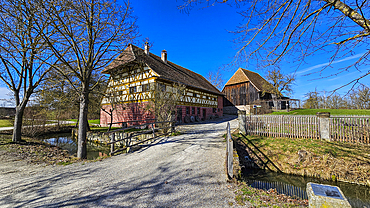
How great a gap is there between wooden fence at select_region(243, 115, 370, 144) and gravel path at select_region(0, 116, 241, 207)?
14.7 feet

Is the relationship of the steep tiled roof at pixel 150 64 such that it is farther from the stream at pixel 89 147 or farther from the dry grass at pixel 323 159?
the dry grass at pixel 323 159

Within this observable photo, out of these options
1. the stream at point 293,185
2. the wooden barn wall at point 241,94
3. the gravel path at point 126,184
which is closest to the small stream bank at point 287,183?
the stream at point 293,185

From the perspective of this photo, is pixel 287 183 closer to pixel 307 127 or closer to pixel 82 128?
pixel 307 127

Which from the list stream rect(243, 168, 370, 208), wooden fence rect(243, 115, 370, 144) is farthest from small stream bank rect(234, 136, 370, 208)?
wooden fence rect(243, 115, 370, 144)

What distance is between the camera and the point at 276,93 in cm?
→ 2473

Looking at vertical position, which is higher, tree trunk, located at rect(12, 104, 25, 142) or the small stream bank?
tree trunk, located at rect(12, 104, 25, 142)

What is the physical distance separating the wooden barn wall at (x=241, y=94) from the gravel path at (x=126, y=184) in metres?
22.4

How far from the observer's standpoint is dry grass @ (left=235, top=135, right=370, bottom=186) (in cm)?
573

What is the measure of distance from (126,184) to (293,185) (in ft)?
18.7

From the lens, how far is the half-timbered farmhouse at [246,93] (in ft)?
82.9

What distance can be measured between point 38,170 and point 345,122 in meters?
12.7

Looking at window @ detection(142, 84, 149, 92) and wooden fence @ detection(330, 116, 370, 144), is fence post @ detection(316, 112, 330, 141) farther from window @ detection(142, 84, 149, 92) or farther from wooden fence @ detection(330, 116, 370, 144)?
window @ detection(142, 84, 149, 92)

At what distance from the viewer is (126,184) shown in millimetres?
3840

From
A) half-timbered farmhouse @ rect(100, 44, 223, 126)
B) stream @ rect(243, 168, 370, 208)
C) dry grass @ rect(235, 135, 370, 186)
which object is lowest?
stream @ rect(243, 168, 370, 208)
